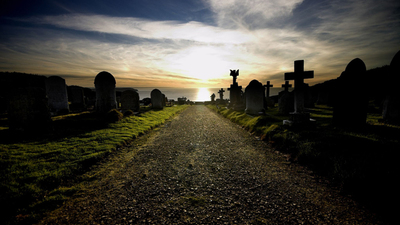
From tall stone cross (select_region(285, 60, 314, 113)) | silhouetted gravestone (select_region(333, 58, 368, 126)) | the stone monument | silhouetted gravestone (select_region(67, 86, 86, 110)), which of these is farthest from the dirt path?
silhouetted gravestone (select_region(67, 86, 86, 110))

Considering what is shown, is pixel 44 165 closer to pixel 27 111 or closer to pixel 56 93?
pixel 27 111

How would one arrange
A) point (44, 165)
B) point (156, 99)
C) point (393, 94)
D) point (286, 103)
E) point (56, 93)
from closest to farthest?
point (44, 165) < point (393, 94) < point (286, 103) < point (56, 93) < point (156, 99)

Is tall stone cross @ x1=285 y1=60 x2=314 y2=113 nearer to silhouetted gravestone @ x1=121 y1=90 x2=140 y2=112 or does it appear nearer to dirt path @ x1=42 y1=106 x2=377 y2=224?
dirt path @ x1=42 y1=106 x2=377 y2=224

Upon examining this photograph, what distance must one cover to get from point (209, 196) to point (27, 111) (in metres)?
11.0

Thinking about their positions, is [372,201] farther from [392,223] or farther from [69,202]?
[69,202]

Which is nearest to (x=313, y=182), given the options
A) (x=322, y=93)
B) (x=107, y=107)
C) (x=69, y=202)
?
(x=69, y=202)

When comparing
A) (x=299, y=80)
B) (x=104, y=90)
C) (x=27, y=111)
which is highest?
(x=104, y=90)

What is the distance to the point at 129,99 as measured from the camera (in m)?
17.8

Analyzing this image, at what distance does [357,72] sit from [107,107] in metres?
18.5

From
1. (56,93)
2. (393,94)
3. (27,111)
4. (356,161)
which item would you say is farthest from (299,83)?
(56,93)

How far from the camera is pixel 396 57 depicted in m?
8.27

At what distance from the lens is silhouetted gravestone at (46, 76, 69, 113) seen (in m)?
15.4

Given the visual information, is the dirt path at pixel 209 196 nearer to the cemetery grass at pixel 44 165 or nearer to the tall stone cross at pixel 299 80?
the cemetery grass at pixel 44 165

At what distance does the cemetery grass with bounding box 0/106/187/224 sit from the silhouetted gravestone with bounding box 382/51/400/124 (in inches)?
569
